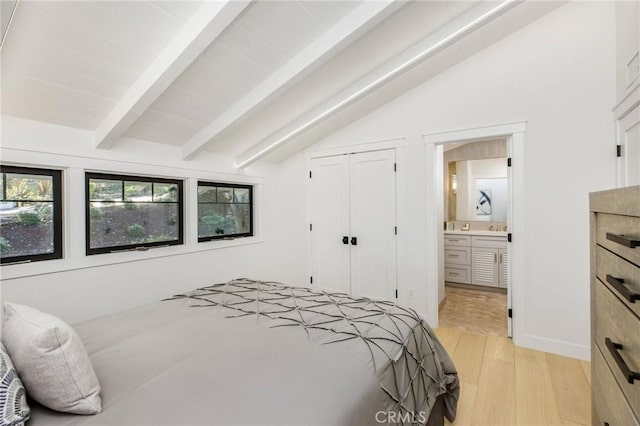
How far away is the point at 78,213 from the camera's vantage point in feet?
7.50

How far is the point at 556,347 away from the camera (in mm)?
2707

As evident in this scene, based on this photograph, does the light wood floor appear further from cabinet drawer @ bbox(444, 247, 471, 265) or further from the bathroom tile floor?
cabinet drawer @ bbox(444, 247, 471, 265)

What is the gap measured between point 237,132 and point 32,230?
183 centimetres

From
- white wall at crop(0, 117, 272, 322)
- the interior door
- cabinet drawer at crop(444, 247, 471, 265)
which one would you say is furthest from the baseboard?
white wall at crop(0, 117, 272, 322)

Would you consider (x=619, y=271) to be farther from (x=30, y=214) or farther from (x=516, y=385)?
(x=30, y=214)

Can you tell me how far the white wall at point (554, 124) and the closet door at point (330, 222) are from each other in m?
1.39

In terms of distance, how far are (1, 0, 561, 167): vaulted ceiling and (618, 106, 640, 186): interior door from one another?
3.86 ft

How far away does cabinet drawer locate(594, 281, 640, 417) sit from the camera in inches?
31.7

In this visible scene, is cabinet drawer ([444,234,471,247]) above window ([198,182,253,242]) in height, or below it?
below

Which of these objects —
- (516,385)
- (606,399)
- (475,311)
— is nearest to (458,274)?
(475,311)

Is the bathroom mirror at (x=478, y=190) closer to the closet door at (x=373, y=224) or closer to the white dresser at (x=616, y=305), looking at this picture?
the closet door at (x=373, y=224)

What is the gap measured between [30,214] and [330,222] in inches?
114

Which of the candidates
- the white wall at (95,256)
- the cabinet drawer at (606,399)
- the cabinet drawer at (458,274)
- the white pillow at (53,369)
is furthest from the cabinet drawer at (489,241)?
the white pillow at (53,369)

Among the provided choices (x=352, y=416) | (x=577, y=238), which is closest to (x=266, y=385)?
(x=352, y=416)
